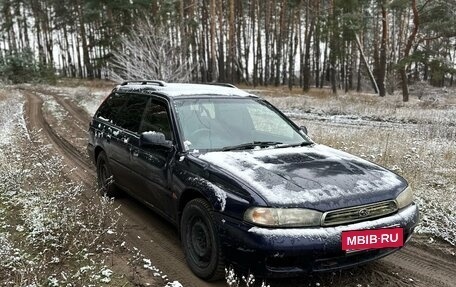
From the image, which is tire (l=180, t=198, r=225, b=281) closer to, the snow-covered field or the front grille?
the front grille

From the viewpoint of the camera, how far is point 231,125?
15.5 ft

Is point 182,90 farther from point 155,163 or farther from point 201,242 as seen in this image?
point 201,242

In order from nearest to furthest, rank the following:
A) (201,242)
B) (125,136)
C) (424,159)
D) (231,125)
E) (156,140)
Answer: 1. (201,242)
2. (156,140)
3. (231,125)
4. (125,136)
5. (424,159)

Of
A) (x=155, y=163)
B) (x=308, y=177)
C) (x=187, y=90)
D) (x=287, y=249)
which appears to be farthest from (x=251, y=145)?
(x=287, y=249)

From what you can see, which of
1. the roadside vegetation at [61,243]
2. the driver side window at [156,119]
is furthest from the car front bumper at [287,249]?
the driver side window at [156,119]

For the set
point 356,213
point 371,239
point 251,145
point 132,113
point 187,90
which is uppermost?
point 187,90

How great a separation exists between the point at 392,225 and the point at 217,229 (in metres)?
1.50

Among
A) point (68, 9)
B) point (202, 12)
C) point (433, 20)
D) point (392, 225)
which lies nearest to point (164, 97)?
point (392, 225)

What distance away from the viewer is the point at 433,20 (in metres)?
22.9

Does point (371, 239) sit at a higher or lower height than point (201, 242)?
higher

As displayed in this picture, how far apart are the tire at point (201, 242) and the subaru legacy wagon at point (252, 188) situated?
0.01 meters

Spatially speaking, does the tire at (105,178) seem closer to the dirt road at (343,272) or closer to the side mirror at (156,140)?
the dirt road at (343,272)

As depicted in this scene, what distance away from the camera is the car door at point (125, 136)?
534cm

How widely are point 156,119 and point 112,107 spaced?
5.75ft
